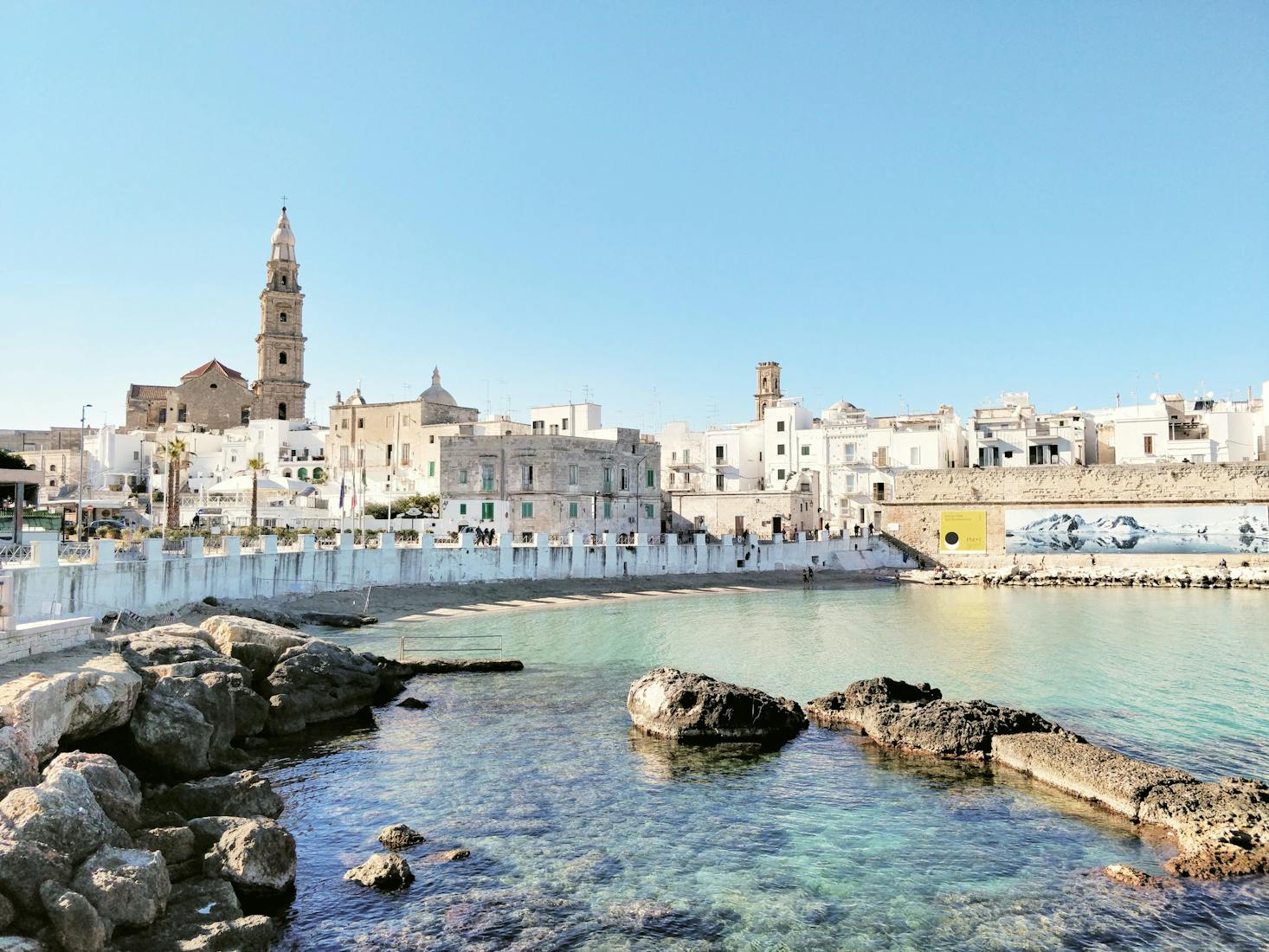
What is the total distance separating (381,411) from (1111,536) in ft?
168

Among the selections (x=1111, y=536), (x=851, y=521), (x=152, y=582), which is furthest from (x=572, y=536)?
(x=1111, y=536)

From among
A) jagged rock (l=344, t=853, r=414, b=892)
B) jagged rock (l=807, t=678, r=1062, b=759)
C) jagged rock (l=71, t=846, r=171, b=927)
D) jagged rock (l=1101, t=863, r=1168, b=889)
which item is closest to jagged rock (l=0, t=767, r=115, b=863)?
jagged rock (l=71, t=846, r=171, b=927)

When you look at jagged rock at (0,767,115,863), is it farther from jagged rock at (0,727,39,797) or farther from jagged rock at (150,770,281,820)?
jagged rock at (150,770,281,820)

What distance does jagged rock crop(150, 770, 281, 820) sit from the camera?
12102 mm

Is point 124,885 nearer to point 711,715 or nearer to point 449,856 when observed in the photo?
point 449,856

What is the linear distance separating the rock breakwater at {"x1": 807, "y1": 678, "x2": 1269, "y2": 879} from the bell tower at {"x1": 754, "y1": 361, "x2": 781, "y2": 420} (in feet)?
238

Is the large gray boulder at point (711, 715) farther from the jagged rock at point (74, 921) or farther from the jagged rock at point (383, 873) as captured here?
the jagged rock at point (74, 921)

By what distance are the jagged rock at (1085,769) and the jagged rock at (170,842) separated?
11602mm

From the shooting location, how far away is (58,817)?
938 cm

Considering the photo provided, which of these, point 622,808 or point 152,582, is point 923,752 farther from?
point 152,582

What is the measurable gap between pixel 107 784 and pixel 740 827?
762 centimetres

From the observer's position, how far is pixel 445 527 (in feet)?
174

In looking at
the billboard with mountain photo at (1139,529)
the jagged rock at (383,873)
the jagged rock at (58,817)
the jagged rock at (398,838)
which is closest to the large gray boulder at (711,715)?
the jagged rock at (398,838)

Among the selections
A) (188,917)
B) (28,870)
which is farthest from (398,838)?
(28,870)
